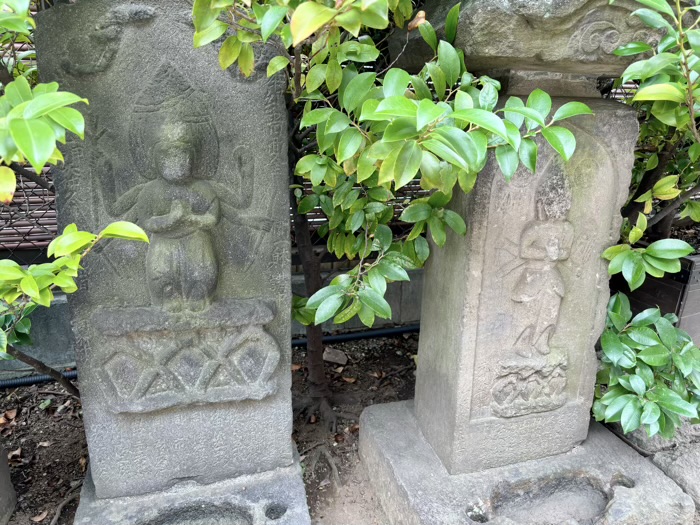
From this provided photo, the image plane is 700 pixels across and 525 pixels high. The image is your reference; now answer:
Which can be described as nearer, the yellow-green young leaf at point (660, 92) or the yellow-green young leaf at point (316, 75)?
the yellow-green young leaf at point (660, 92)

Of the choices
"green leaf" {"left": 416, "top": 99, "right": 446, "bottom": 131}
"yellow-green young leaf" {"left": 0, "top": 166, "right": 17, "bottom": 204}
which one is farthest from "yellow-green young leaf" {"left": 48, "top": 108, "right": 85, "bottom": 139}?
"green leaf" {"left": 416, "top": 99, "right": 446, "bottom": 131}

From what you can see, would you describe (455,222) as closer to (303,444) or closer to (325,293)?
(325,293)

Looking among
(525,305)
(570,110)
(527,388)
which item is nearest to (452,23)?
(570,110)

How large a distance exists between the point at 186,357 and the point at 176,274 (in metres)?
0.31

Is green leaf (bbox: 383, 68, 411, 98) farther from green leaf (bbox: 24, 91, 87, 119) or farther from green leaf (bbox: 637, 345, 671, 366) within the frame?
green leaf (bbox: 637, 345, 671, 366)

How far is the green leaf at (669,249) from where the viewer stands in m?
1.71

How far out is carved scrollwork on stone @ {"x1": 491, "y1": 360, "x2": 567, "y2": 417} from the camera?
1.85m

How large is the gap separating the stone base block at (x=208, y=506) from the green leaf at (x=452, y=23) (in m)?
1.56

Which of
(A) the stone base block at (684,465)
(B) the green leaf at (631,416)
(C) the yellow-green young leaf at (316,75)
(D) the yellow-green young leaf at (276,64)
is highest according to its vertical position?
(D) the yellow-green young leaf at (276,64)

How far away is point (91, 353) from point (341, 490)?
112cm

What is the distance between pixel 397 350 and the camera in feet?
10.6

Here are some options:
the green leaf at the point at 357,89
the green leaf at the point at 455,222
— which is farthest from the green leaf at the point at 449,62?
the green leaf at the point at 455,222

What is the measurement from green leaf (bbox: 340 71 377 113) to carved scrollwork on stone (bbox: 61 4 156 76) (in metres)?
0.62

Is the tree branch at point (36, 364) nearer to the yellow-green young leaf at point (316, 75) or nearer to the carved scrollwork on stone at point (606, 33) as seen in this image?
the yellow-green young leaf at point (316, 75)
